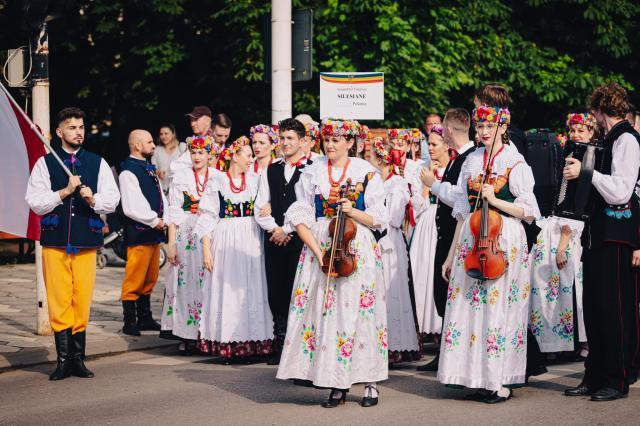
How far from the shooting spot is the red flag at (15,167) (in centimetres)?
995

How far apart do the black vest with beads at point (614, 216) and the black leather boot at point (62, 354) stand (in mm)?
4298

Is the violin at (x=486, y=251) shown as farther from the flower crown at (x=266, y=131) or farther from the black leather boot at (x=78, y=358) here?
the black leather boot at (x=78, y=358)

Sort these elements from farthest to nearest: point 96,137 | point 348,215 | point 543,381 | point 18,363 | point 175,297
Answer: point 96,137, point 175,297, point 18,363, point 543,381, point 348,215

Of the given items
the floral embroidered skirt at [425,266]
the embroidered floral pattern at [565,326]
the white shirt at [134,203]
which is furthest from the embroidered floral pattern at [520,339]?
the white shirt at [134,203]

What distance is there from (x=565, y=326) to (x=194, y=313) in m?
3.48

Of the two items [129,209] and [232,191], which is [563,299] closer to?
[232,191]

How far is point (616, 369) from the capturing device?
27.3ft

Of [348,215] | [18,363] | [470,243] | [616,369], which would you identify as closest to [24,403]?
[18,363]

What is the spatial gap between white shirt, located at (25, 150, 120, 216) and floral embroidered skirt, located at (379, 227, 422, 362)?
7.85ft

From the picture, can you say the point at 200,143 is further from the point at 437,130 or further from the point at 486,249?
the point at 486,249

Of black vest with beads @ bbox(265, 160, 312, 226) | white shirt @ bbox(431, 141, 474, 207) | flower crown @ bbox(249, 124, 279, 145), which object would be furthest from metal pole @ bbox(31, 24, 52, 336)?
white shirt @ bbox(431, 141, 474, 207)

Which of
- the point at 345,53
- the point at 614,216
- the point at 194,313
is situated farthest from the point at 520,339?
the point at 345,53

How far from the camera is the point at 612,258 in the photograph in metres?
8.42

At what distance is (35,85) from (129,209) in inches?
61.9
